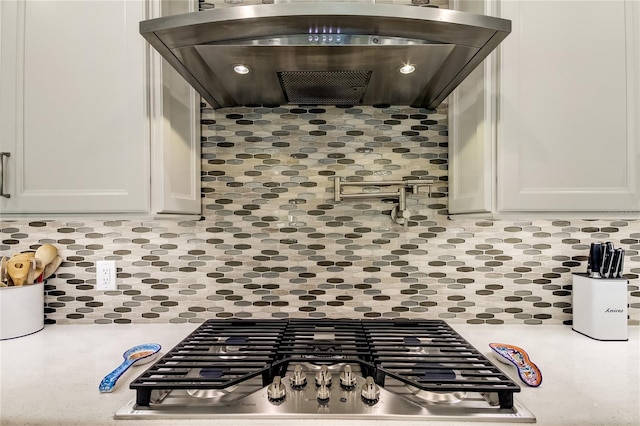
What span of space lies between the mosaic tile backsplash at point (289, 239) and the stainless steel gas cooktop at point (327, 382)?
0.29 metres

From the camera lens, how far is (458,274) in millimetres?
1491

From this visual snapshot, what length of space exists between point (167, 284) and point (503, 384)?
1.23 metres

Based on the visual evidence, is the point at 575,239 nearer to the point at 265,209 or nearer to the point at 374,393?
the point at 374,393

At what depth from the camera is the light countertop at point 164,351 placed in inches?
32.3

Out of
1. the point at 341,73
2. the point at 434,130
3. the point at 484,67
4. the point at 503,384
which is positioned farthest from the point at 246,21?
the point at 503,384

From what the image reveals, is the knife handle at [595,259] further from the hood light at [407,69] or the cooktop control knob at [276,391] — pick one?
the cooktop control knob at [276,391]

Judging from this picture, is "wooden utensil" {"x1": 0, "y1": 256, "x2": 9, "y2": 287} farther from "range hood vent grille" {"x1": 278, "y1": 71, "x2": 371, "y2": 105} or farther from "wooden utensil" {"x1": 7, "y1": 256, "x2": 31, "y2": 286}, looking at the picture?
"range hood vent grille" {"x1": 278, "y1": 71, "x2": 371, "y2": 105}

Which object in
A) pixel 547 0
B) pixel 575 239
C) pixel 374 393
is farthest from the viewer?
pixel 575 239

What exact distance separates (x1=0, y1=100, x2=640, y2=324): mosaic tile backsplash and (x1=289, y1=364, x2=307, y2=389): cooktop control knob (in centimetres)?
55

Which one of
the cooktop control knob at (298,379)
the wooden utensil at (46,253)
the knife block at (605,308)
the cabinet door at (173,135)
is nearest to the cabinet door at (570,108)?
the knife block at (605,308)

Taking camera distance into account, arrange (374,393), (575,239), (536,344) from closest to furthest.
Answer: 1. (374,393)
2. (536,344)
3. (575,239)

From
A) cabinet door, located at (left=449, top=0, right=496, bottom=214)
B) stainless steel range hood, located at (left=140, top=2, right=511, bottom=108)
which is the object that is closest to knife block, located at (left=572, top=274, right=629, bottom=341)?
cabinet door, located at (left=449, top=0, right=496, bottom=214)

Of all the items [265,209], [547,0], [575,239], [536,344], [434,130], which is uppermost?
[547,0]

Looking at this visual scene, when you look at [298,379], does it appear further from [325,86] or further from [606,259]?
[606,259]
